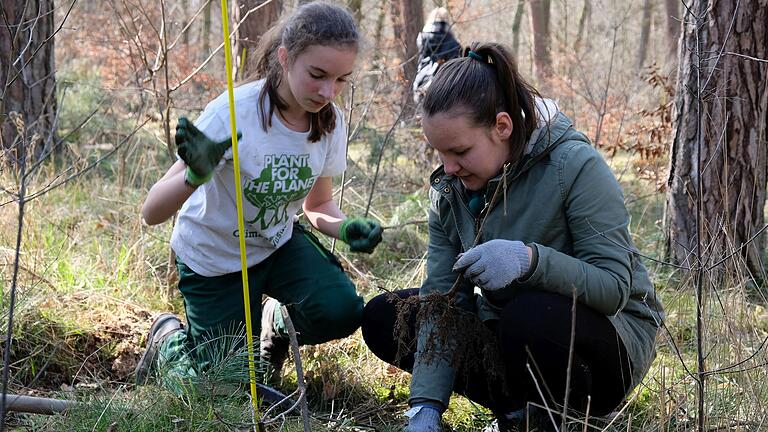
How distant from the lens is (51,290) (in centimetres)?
322

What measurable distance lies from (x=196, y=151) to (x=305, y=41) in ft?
1.84

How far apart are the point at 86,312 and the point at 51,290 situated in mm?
201

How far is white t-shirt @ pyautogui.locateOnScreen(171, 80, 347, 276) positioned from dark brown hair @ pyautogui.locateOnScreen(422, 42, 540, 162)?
66cm

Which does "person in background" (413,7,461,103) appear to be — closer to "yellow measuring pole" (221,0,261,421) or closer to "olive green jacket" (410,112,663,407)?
"olive green jacket" (410,112,663,407)

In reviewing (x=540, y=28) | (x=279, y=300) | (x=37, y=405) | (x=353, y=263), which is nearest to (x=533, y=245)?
(x=279, y=300)

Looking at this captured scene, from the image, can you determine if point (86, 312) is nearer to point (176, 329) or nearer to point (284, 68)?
point (176, 329)

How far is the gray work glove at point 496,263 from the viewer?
6.67ft

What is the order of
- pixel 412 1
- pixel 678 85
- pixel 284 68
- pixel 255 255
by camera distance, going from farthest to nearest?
1. pixel 412 1
2. pixel 678 85
3. pixel 255 255
4. pixel 284 68

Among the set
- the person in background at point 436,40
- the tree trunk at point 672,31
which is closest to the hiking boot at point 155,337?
the person in background at point 436,40

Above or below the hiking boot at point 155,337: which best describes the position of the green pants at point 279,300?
above

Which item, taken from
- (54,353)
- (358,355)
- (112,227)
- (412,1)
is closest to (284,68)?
(358,355)

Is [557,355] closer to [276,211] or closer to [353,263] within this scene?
[276,211]

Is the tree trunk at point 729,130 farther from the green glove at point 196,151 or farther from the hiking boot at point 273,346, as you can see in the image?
the green glove at point 196,151

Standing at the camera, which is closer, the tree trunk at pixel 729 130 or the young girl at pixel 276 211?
the young girl at pixel 276 211
